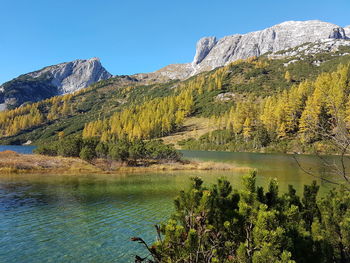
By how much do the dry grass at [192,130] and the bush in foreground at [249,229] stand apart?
4691 inches

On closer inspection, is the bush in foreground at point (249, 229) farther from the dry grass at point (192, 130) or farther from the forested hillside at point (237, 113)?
the dry grass at point (192, 130)

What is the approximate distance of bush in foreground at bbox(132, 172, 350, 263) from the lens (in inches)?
160

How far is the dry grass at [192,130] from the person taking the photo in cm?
13400

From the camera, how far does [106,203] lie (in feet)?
62.4

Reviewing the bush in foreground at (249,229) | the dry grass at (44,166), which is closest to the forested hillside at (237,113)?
the dry grass at (44,166)

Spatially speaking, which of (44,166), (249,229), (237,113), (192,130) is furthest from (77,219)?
(192,130)

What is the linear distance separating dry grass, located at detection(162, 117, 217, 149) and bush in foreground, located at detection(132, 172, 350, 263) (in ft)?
391

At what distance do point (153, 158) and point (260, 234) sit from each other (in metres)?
47.7

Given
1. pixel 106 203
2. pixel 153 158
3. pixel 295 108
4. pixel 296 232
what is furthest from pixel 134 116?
pixel 296 232

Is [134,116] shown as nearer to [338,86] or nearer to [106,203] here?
[338,86]

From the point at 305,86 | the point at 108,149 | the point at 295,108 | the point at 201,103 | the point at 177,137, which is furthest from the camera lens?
the point at 201,103

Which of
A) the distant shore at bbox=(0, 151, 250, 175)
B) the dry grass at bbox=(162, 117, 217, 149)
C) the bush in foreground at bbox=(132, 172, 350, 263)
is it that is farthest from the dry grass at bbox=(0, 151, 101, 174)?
the dry grass at bbox=(162, 117, 217, 149)

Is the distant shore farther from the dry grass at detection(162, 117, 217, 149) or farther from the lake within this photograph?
the dry grass at detection(162, 117, 217, 149)

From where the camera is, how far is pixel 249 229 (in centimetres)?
503
